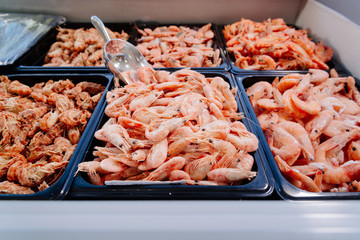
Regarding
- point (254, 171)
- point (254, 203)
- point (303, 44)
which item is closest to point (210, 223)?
point (254, 203)

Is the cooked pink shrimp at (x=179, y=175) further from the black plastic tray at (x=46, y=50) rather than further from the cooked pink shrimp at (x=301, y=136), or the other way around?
the black plastic tray at (x=46, y=50)

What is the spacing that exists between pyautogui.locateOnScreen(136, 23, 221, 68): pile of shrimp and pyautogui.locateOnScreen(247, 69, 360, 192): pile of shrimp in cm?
74

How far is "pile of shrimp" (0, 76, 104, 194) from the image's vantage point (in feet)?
4.45

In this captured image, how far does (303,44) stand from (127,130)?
7.73 ft

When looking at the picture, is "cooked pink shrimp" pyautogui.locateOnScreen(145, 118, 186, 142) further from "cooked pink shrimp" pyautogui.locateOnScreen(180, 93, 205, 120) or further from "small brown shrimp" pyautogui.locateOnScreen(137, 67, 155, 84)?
"small brown shrimp" pyautogui.locateOnScreen(137, 67, 155, 84)

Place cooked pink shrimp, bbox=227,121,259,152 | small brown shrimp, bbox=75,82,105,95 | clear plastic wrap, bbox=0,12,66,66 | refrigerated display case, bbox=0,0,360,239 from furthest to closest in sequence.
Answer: clear plastic wrap, bbox=0,12,66,66, small brown shrimp, bbox=75,82,105,95, cooked pink shrimp, bbox=227,121,259,152, refrigerated display case, bbox=0,0,360,239

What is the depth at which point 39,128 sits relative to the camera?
→ 1683 mm

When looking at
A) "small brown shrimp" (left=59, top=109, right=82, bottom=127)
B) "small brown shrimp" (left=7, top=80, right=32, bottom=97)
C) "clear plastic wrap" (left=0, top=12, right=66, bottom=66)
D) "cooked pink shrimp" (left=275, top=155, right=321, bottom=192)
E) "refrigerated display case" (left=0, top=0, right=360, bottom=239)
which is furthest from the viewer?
"clear plastic wrap" (left=0, top=12, right=66, bottom=66)

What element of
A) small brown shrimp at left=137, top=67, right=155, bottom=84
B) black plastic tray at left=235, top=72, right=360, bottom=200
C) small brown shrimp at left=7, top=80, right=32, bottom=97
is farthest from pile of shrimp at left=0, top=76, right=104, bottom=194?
black plastic tray at left=235, top=72, right=360, bottom=200

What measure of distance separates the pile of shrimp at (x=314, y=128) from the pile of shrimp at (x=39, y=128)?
1445 mm

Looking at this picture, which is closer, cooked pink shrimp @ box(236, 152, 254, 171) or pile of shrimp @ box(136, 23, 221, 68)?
cooked pink shrimp @ box(236, 152, 254, 171)

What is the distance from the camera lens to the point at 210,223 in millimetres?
632

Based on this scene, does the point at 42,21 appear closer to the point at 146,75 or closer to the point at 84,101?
the point at 84,101

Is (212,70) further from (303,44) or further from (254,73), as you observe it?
(303,44)
